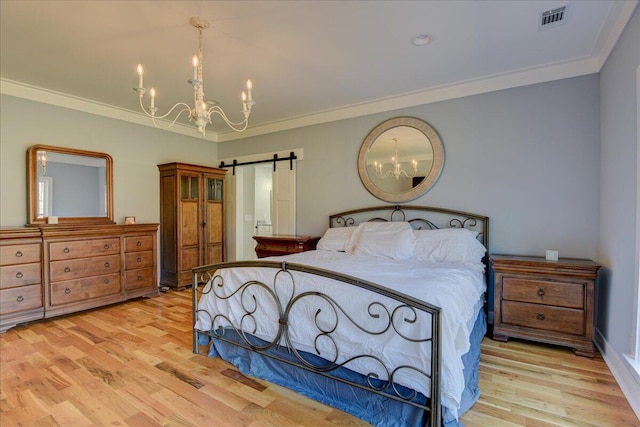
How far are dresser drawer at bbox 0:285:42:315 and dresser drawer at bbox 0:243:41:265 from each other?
284 millimetres

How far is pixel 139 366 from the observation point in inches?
97.4

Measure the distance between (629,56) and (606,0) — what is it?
421 millimetres

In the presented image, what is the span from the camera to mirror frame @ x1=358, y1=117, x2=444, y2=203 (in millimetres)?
3760

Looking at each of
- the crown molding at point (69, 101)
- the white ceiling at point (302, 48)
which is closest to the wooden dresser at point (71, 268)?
the crown molding at point (69, 101)

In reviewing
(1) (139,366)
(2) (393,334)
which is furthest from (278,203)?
(2) (393,334)

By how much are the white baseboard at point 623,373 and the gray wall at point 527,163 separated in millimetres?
871

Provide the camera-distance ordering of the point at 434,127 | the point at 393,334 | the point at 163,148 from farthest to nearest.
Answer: the point at 163,148 < the point at 434,127 < the point at 393,334

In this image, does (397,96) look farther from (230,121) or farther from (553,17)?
(230,121)

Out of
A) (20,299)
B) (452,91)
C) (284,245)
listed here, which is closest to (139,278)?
(20,299)

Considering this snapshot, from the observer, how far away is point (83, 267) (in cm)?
383

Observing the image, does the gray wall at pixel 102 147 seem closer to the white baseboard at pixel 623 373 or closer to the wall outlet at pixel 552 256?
the wall outlet at pixel 552 256

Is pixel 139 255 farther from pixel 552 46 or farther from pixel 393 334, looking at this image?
pixel 552 46

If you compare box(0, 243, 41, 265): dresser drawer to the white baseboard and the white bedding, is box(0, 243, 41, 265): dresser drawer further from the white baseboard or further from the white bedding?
the white baseboard

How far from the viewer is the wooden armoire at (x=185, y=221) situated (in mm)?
4836
